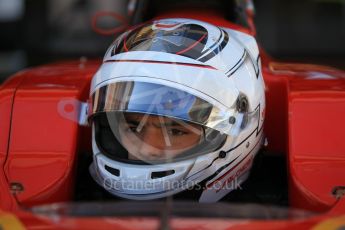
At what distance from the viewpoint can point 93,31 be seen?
18.4 ft

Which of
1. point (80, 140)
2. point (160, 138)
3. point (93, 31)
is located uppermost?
point (160, 138)

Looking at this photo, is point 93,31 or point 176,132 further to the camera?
point 93,31

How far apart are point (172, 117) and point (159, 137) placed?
95 millimetres

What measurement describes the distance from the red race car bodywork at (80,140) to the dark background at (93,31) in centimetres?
279

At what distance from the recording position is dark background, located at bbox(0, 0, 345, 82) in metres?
5.22

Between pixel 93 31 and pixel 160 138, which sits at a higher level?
pixel 160 138

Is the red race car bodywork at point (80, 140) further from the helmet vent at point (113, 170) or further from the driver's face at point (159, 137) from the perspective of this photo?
the driver's face at point (159, 137)

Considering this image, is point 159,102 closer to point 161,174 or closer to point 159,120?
point 159,120

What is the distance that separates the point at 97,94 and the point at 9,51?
3562 mm

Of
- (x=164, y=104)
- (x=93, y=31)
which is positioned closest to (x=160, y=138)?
(x=164, y=104)

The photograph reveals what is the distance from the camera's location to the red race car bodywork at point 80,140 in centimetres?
188

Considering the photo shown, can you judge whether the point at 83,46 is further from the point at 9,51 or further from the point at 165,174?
the point at 165,174

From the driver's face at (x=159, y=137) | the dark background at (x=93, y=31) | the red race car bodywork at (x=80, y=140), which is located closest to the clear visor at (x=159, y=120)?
the driver's face at (x=159, y=137)

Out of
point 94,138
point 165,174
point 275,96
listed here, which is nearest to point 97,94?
point 94,138
